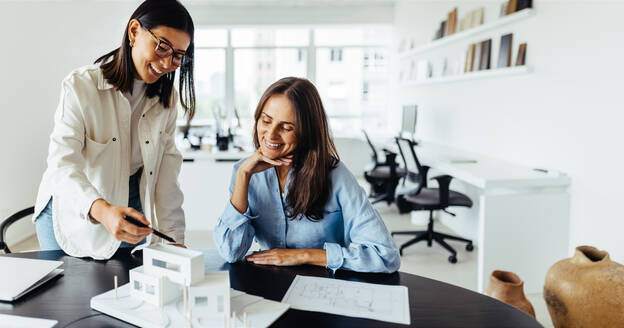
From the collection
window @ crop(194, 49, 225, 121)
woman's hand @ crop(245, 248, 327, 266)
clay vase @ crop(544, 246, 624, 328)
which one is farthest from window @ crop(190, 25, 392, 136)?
woman's hand @ crop(245, 248, 327, 266)

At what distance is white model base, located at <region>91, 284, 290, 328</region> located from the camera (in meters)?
0.88

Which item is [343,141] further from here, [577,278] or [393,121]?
[577,278]

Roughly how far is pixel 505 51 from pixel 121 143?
2.98 metres

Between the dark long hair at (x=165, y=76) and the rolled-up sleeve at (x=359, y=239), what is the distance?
2.06 ft

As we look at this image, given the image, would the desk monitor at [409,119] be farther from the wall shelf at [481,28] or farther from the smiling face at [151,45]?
the smiling face at [151,45]

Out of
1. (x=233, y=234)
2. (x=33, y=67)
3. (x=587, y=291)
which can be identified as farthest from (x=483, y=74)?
(x=33, y=67)

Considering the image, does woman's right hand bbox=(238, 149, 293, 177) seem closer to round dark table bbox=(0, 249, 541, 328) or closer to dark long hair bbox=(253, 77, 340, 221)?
dark long hair bbox=(253, 77, 340, 221)

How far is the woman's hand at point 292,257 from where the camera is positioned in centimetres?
123

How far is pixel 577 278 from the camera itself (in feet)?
6.08

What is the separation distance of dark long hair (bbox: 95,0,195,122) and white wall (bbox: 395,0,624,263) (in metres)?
2.19

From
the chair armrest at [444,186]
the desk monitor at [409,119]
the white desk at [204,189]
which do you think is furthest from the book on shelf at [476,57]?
the white desk at [204,189]

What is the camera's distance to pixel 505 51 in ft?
11.2

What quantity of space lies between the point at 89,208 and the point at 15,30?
319 centimetres

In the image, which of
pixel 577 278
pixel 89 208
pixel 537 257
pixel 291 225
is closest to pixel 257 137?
pixel 291 225
